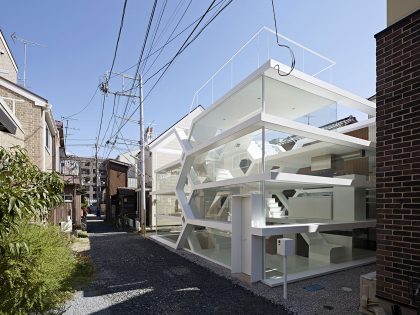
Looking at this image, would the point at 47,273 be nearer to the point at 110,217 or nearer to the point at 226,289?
the point at 226,289

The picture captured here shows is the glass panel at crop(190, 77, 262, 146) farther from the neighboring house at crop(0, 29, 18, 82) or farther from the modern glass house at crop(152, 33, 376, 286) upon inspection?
the neighboring house at crop(0, 29, 18, 82)

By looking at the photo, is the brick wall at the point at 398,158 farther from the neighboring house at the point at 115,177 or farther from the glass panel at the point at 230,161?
the neighboring house at the point at 115,177

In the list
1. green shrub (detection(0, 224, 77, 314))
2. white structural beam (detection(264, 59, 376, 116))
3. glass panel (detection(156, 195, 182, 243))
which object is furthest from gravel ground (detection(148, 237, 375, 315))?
white structural beam (detection(264, 59, 376, 116))

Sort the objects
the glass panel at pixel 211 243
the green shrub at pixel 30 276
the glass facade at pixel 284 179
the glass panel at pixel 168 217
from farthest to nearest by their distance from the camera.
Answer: the glass panel at pixel 168 217 < the glass panel at pixel 211 243 < the glass facade at pixel 284 179 < the green shrub at pixel 30 276

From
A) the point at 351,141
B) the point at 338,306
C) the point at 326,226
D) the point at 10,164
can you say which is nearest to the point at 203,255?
the point at 326,226

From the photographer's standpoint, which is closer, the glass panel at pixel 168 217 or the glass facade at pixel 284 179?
the glass facade at pixel 284 179

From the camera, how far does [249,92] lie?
938 centimetres

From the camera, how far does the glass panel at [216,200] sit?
891 cm

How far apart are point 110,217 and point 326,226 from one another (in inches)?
1023

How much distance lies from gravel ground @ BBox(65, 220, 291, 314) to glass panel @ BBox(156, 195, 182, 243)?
3.48m

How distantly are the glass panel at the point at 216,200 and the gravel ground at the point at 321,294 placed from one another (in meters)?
1.95

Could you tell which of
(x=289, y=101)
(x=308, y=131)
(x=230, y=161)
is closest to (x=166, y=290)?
(x=230, y=161)

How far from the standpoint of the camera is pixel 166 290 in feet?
23.8

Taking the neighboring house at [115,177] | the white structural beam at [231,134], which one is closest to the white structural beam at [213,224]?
the white structural beam at [231,134]
